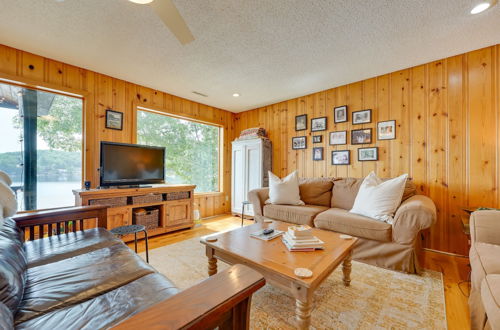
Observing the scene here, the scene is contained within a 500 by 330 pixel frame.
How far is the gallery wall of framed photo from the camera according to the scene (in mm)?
2980

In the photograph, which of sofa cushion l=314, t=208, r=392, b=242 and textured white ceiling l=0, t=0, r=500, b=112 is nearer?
textured white ceiling l=0, t=0, r=500, b=112

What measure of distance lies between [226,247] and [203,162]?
9.87ft

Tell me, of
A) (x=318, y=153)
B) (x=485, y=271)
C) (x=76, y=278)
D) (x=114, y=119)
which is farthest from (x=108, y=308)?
(x=318, y=153)

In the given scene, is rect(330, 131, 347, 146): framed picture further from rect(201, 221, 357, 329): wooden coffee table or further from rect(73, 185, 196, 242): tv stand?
rect(73, 185, 196, 242): tv stand

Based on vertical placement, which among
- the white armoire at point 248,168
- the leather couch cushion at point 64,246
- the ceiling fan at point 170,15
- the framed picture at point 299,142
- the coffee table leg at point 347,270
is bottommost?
the coffee table leg at point 347,270

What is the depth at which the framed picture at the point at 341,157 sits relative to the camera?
3.24m

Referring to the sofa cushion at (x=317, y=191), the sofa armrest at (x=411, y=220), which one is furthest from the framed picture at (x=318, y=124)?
the sofa armrest at (x=411, y=220)

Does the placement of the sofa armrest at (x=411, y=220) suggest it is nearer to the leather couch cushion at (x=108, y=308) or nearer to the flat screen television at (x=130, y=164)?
the leather couch cushion at (x=108, y=308)

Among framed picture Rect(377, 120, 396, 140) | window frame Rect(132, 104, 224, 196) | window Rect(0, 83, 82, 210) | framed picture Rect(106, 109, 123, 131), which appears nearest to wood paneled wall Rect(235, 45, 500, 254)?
framed picture Rect(377, 120, 396, 140)

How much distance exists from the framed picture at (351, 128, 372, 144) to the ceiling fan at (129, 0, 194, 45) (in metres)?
2.62

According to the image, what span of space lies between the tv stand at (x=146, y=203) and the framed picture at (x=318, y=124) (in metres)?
2.36

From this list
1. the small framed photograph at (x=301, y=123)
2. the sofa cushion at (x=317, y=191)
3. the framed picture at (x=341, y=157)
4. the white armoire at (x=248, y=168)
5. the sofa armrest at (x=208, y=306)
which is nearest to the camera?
the sofa armrest at (x=208, y=306)

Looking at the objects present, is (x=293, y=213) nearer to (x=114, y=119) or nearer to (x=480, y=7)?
(x=480, y=7)

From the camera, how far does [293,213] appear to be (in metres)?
2.77
